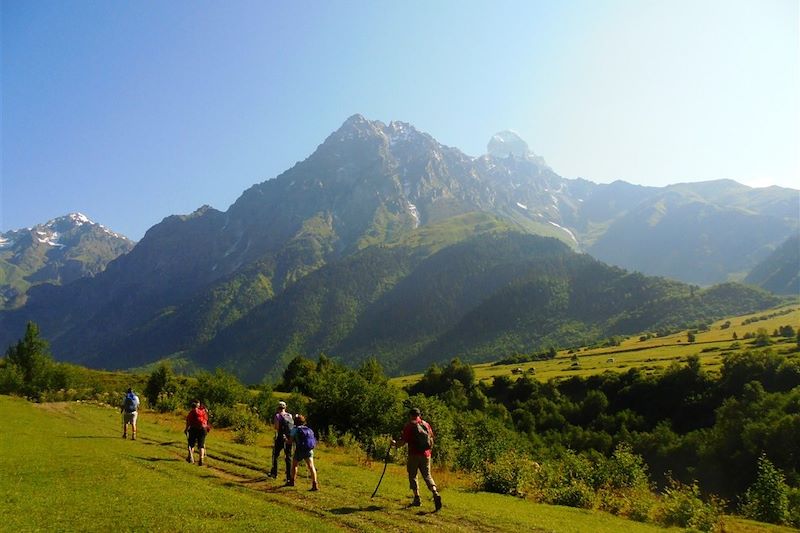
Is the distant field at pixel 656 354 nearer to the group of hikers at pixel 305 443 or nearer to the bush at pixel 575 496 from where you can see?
the bush at pixel 575 496

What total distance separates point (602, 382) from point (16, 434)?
11051cm

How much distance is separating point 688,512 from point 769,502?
276 inches

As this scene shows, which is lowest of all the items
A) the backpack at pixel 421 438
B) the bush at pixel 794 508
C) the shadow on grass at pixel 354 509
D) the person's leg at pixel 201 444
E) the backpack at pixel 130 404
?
Answer: the bush at pixel 794 508

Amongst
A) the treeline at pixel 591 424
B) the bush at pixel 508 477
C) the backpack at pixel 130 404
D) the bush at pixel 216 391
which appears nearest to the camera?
the treeline at pixel 591 424

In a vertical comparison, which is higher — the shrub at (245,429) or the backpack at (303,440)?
the backpack at (303,440)

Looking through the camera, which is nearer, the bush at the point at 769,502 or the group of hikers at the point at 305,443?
the group of hikers at the point at 305,443

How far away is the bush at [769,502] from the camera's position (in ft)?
83.7

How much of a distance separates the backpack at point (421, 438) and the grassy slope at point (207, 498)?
2.41m

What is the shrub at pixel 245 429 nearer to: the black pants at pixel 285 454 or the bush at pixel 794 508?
the black pants at pixel 285 454

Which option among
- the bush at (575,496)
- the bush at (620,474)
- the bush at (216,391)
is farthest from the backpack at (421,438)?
the bush at (216,391)

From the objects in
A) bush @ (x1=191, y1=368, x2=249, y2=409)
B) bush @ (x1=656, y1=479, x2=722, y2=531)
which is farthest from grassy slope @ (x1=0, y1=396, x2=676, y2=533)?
bush @ (x1=191, y1=368, x2=249, y2=409)

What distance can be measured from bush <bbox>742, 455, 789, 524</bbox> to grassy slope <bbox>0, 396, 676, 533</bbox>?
29.2ft

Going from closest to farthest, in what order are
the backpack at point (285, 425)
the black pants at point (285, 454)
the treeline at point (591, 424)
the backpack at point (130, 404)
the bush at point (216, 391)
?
the black pants at point (285, 454)
the backpack at point (285, 425)
the treeline at point (591, 424)
the backpack at point (130, 404)
the bush at point (216, 391)

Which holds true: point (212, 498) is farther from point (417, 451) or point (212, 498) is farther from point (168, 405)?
point (168, 405)
